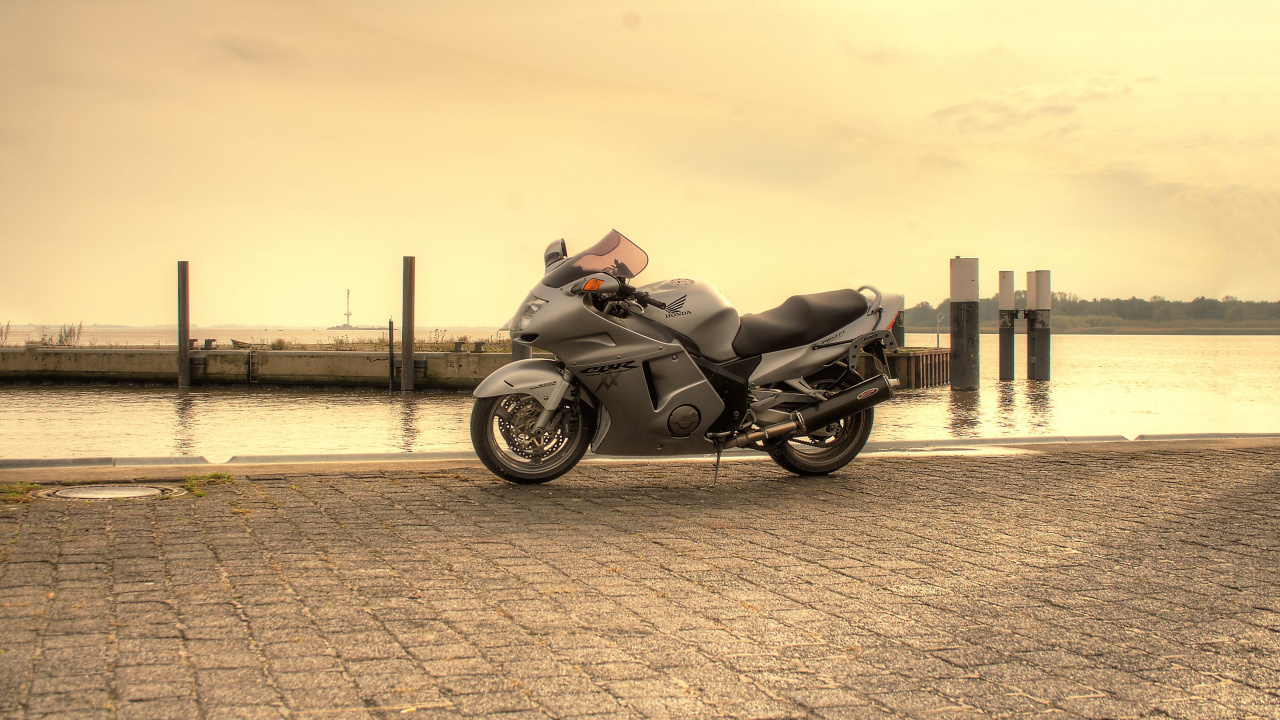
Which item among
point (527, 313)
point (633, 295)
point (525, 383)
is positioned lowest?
point (525, 383)

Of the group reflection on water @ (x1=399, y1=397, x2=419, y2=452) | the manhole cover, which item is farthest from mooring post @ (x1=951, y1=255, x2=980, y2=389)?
the manhole cover

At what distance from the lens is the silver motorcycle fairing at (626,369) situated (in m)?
5.96

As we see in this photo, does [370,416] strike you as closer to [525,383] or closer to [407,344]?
[407,344]

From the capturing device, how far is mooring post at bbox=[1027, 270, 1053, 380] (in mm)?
20625

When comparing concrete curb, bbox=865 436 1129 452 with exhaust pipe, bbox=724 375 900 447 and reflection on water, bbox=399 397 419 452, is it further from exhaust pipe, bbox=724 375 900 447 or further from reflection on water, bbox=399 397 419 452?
reflection on water, bbox=399 397 419 452

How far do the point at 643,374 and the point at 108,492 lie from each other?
2983mm

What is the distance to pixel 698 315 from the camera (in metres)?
6.13

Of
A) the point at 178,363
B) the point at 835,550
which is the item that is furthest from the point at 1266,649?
the point at 178,363

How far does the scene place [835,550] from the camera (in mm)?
4332

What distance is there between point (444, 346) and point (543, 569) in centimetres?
2167

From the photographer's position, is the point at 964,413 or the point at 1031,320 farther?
the point at 1031,320

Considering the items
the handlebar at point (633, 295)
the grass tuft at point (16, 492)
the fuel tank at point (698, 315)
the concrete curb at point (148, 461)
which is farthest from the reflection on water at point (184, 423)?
the fuel tank at point (698, 315)

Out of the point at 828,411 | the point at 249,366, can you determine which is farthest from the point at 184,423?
the point at 828,411

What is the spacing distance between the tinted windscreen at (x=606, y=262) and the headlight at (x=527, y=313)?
120mm
